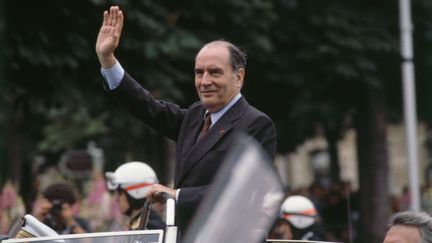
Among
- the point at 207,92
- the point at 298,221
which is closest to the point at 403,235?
the point at 207,92

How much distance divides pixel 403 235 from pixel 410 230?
4 centimetres

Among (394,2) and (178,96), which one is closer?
(178,96)

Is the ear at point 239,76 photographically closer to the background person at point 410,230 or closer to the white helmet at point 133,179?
the background person at point 410,230

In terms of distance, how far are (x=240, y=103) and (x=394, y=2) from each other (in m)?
14.9

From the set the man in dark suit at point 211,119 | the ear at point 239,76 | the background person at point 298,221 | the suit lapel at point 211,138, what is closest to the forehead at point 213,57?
the man in dark suit at point 211,119

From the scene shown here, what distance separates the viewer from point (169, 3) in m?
16.1

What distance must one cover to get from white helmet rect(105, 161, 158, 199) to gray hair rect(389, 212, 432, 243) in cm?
361

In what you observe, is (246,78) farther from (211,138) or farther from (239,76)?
(211,138)

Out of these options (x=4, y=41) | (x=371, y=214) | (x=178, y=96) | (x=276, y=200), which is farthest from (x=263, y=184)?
(x=371, y=214)

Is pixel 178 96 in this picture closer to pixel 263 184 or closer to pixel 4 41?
pixel 4 41

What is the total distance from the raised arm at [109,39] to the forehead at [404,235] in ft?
4.83

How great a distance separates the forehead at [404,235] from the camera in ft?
17.4

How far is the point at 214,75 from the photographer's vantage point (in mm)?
5332

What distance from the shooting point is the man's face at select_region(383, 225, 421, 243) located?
5.30 metres
